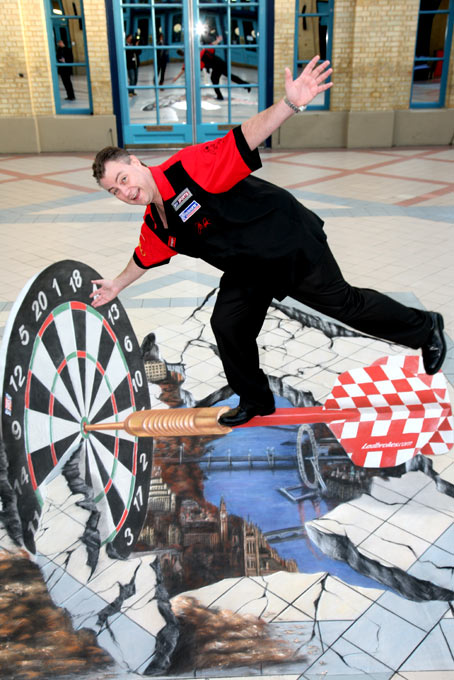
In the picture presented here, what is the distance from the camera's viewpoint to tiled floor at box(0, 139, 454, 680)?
79.0 inches

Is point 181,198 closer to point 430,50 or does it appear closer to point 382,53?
point 382,53

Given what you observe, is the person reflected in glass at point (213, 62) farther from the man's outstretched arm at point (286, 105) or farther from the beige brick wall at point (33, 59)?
the man's outstretched arm at point (286, 105)

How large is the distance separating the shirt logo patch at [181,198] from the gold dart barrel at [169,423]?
0.83 meters

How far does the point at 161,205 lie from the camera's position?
222cm

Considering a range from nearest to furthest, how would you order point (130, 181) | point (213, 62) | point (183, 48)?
point (130, 181) → point (213, 62) → point (183, 48)

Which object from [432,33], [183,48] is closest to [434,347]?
[183,48]

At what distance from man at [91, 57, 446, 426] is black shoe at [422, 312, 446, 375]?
0.16 metres

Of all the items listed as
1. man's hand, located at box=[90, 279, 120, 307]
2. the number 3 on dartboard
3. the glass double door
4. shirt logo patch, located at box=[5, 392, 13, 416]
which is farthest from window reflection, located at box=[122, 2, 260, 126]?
shirt logo patch, located at box=[5, 392, 13, 416]

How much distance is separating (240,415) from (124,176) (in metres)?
1.04

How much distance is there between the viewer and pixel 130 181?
2.11 meters

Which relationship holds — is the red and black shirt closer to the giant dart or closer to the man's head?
the man's head

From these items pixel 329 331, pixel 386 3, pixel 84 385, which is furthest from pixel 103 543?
pixel 386 3

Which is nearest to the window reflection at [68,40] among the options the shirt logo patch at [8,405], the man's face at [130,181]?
the man's face at [130,181]

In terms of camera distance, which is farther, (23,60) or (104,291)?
(23,60)
